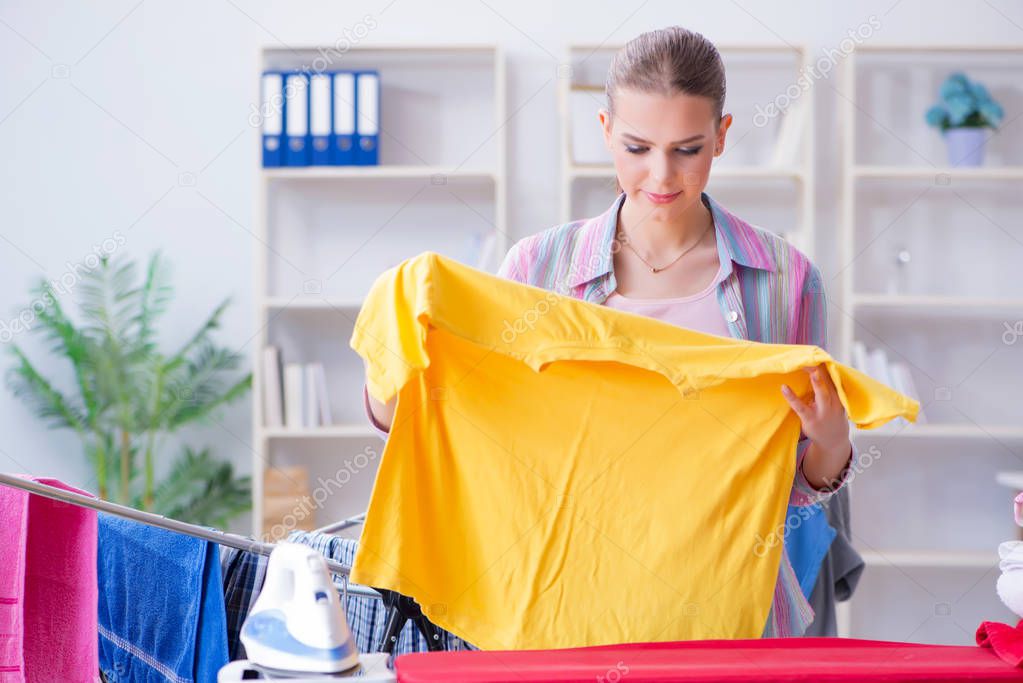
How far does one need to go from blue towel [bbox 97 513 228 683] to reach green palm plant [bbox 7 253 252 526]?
197cm

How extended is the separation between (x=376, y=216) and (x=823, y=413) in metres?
2.74

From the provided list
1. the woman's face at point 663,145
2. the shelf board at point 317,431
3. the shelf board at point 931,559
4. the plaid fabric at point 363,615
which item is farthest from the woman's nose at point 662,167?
the shelf board at point 931,559

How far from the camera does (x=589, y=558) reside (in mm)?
1322

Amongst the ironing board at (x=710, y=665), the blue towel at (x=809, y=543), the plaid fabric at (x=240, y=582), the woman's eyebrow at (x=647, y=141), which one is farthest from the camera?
the blue towel at (x=809, y=543)

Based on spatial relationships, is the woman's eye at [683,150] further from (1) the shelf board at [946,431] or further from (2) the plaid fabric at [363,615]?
(1) the shelf board at [946,431]

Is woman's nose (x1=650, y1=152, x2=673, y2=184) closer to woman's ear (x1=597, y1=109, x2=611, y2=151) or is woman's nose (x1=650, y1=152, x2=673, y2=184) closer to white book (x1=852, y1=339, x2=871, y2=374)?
woman's ear (x1=597, y1=109, x2=611, y2=151)

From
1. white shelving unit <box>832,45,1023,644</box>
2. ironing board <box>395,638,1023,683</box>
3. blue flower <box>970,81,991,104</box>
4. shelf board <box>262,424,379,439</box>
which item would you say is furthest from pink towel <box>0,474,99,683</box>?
blue flower <box>970,81,991,104</box>

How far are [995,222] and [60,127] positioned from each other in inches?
141

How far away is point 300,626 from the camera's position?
3.64ft

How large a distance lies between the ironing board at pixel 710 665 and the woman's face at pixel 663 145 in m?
0.67

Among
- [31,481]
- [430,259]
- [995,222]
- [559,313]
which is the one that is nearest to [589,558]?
[559,313]

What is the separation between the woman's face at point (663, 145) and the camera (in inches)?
57.5

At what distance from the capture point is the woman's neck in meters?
1.56

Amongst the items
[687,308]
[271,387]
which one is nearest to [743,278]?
[687,308]
